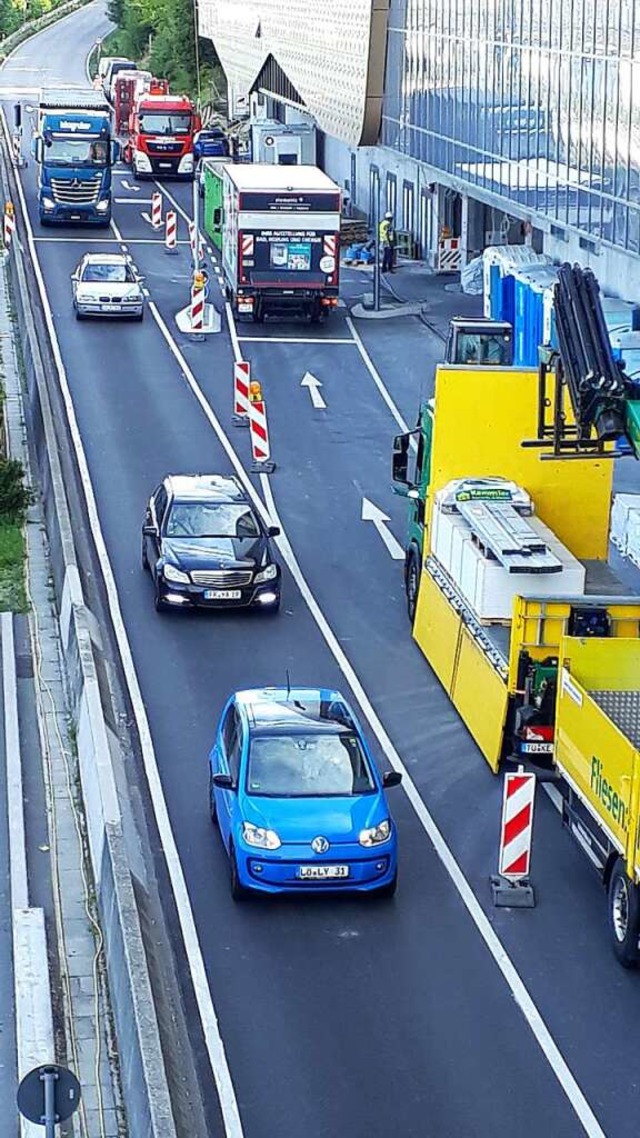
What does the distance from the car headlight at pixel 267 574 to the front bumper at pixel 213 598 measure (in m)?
0.05

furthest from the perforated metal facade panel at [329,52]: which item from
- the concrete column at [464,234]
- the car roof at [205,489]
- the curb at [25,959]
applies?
the curb at [25,959]

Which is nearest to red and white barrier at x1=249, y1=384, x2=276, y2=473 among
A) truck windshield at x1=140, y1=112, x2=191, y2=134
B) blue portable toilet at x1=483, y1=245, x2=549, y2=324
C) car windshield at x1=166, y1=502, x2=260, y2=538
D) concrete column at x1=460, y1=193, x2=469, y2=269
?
car windshield at x1=166, y1=502, x2=260, y2=538

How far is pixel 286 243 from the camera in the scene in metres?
43.7

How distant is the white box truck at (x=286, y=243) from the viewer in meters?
43.6

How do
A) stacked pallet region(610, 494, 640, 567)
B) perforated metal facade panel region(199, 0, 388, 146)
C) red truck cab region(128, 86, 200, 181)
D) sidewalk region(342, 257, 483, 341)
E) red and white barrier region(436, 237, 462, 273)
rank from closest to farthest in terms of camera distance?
1. stacked pallet region(610, 494, 640, 567)
2. sidewalk region(342, 257, 483, 341)
3. red and white barrier region(436, 237, 462, 273)
4. perforated metal facade panel region(199, 0, 388, 146)
5. red truck cab region(128, 86, 200, 181)

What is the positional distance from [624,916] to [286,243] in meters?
29.7

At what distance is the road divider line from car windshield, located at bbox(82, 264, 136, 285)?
1302cm

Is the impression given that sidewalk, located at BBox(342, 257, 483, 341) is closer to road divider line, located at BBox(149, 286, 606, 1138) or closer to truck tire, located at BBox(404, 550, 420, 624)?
road divider line, located at BBox(149, 286, 606, 1138)

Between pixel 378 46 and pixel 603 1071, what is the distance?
47.6 m

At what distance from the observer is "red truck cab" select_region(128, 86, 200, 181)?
237 ft

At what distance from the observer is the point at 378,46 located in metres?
58.0

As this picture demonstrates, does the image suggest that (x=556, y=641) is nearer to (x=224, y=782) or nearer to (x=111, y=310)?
(x=224, y=782)

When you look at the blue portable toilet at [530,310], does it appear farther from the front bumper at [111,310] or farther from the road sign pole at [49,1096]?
the road sign pole at [49,1096]

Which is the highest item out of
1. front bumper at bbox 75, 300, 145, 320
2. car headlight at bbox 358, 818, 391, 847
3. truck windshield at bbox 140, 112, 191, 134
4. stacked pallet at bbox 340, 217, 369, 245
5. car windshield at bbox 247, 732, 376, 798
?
truck windshield at bbox 140, 112, 191, 134
